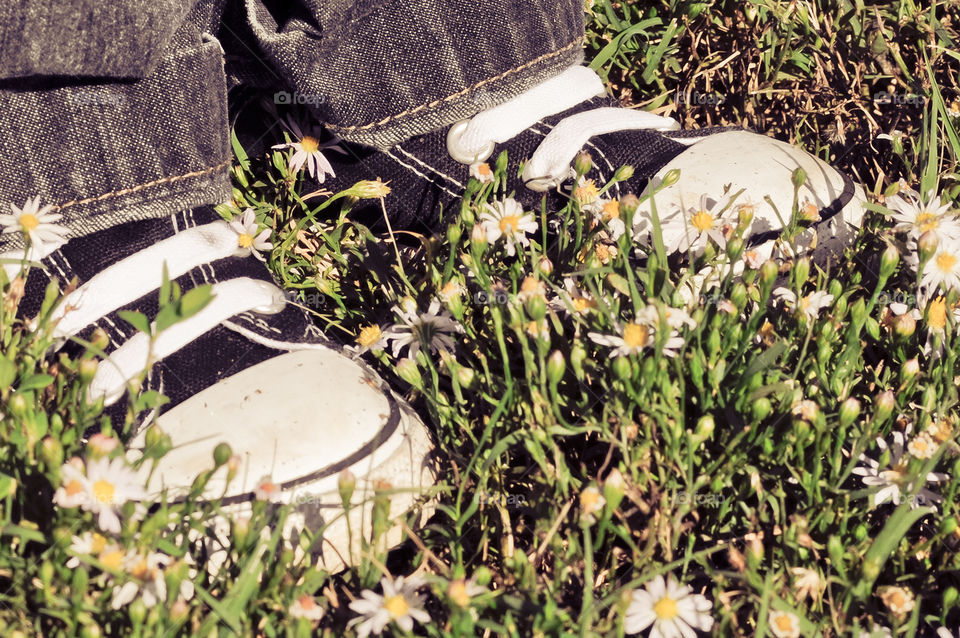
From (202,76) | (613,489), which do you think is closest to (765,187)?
(613,489)

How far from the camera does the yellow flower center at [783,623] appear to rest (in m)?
1.06

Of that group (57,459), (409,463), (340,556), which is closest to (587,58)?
(409,463)

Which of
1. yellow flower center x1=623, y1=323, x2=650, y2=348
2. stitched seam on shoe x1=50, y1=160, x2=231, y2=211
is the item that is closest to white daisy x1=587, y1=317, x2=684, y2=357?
yellow flower center x1=623, y1=323, x2=650, y2=348

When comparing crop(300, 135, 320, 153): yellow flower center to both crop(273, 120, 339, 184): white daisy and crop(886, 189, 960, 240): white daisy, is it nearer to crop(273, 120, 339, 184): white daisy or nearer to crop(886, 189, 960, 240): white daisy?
crop(273, 120, 339, 184): white daisy

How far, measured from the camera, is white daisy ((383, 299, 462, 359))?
4.82ft

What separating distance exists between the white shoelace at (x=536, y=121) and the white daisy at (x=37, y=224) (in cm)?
69

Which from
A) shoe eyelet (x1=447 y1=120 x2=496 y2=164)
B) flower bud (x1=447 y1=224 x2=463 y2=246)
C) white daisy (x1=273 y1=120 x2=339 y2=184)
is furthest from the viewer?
white daisy (x1=273 y1=120 x2=339 y2=184)

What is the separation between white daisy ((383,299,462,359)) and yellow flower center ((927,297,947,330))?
2.40ft

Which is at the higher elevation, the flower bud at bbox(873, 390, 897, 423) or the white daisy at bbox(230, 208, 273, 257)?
the white daisy at bbox(230, 208, 273, 257)

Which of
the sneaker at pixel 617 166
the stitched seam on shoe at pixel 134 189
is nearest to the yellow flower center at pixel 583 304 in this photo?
the sneaker at pixel 617 166

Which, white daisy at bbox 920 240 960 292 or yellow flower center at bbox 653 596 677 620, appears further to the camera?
white daisy at bbox 920 240 960 292

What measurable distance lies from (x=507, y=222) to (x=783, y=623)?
0.74 metres

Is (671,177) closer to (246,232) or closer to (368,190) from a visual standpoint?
(368,190)

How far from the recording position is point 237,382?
53.9 inches
